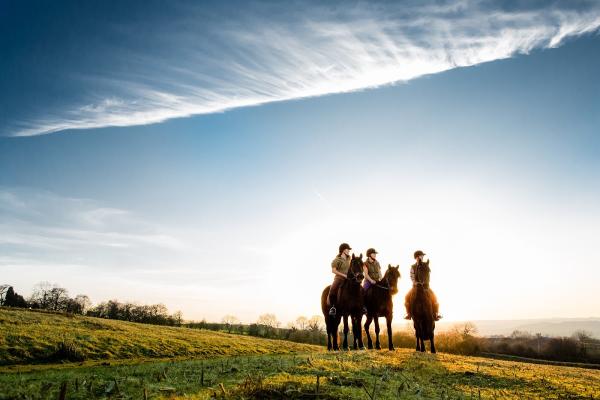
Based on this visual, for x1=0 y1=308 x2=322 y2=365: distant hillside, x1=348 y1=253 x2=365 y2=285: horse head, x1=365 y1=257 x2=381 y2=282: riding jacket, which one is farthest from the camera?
x1=0 y1=308 x2=322 y2=365: distant hillside

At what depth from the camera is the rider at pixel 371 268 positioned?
2211cm

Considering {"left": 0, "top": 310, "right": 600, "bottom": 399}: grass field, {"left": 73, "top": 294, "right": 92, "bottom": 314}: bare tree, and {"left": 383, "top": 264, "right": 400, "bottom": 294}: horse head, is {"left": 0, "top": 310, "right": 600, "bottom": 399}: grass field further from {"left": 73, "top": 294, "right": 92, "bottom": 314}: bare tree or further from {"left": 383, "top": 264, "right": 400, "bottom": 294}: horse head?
{"left": 73, "top": 294, "right": 92, "bottom": 314}: bare tree

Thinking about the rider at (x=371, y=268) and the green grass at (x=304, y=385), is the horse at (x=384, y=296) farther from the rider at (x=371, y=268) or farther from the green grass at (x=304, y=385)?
the green grass at (x=304, y=385)

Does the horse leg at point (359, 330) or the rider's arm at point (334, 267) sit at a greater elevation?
the rider's arm at point (334, 267)

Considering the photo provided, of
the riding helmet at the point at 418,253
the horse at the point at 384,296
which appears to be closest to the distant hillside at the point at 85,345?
the horse at the point at 384,296

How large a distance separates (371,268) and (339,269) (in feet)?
10.0

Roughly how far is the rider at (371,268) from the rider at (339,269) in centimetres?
217

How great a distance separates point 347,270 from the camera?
19.5 metres

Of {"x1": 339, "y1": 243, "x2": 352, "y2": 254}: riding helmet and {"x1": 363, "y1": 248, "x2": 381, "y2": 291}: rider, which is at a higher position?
{"x1": 339, "y1": 243, "x2": 352, "y2": 254}: riding helmet

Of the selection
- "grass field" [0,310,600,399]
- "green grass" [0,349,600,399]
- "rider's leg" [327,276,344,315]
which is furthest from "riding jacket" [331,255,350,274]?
"green grass" [0,349,600,399]

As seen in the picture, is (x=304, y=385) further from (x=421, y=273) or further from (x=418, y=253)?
(x=418, y=253)

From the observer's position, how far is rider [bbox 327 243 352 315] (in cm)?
2012

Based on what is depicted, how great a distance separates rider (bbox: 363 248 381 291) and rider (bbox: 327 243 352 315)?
217 cm

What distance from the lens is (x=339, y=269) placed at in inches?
802
